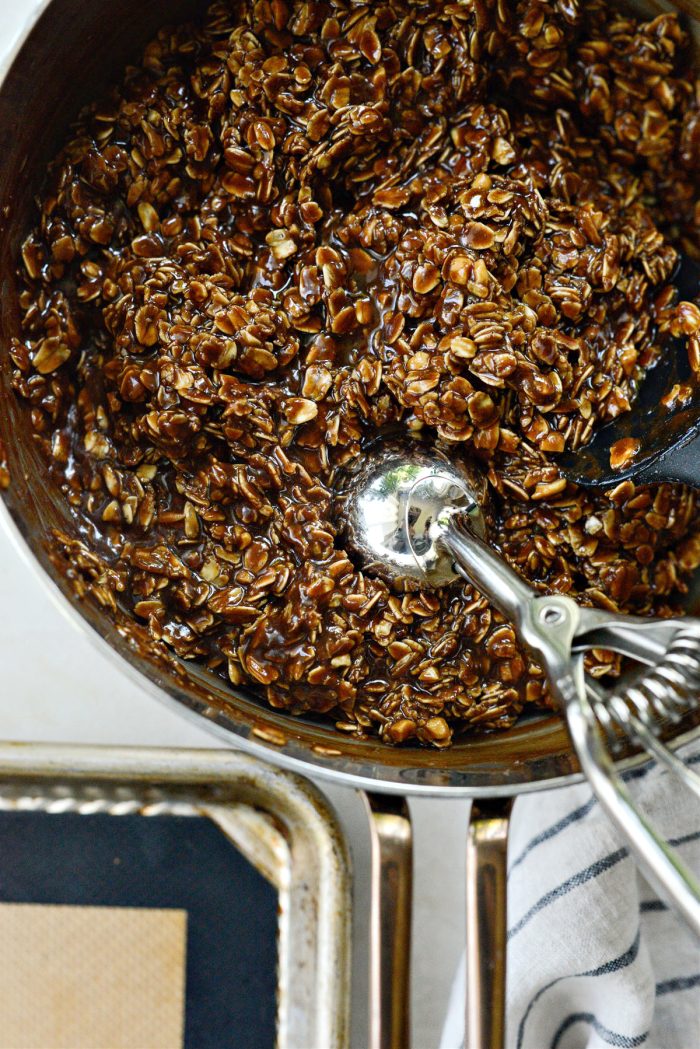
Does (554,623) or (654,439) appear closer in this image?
(554,623)

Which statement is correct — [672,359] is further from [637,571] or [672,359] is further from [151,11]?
[151,11]

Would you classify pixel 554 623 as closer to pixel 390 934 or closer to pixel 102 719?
pixel 390 934

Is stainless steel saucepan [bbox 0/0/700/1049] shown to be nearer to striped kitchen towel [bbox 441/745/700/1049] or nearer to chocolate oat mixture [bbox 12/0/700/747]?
chocolate oat mixture [bbox 12/0/700/747]

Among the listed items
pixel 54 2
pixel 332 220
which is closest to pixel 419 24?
pixel 332 220

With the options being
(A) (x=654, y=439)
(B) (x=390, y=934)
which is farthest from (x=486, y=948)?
(A) (x=654, y=439)

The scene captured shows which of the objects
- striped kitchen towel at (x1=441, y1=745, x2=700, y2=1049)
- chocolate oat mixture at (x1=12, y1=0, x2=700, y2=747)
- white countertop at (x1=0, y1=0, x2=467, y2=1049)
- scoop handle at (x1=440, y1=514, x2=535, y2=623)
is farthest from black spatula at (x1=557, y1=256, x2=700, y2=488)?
white countertop at (x1=0, y1=0, x2=467, y2=1049)

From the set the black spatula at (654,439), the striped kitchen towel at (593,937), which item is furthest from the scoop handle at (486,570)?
the striped kitchen towel at (593,937)

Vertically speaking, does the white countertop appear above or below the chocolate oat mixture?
below
